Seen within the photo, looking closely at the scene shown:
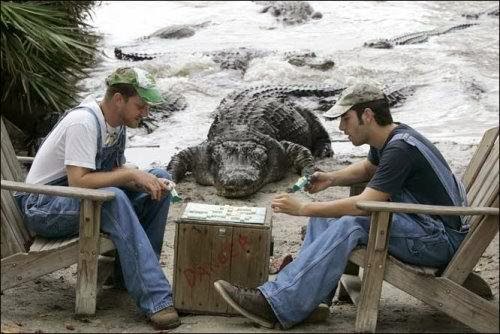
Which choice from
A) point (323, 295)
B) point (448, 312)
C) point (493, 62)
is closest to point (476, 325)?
point (448, 312)

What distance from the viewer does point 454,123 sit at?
1056cm

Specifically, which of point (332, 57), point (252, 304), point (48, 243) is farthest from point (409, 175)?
point (332, 57)

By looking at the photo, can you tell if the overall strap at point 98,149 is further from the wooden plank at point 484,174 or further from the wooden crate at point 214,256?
the wooden plank at point 484,174

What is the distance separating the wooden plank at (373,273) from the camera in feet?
12.7

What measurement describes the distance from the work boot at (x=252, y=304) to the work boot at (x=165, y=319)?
291 mm

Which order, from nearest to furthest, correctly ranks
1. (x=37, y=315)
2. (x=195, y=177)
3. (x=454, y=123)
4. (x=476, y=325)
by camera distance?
(x=476, y=325) → (x=37, y=315) → (x=195, y=177) → (x=454, y=123)

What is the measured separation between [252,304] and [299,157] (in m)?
4.54

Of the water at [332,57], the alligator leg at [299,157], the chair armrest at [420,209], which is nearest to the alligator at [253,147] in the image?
the alligator leg at [299,157]

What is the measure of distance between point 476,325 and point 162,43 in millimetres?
14380

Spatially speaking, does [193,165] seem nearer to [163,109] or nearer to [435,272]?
[163,109]

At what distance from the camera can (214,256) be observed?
4.21 meters

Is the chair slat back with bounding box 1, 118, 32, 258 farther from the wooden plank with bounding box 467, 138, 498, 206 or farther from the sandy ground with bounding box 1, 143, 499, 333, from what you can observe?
the wooden plank with bounding box 467, 138, 498, 206

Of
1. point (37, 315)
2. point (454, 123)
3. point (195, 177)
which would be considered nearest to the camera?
point (37, 315)

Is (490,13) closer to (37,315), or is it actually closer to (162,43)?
(162,43)
